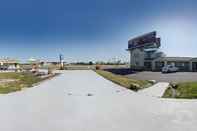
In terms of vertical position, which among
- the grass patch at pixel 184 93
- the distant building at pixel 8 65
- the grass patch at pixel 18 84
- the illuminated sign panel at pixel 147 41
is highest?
the illuminated sign panel at pixel 147 41

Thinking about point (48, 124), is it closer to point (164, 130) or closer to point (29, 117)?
point (29, 117)

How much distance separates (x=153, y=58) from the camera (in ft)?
199

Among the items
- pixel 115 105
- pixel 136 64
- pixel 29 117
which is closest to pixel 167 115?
pixel 115 105

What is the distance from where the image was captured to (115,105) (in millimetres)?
10586

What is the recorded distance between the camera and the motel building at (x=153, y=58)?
191ft

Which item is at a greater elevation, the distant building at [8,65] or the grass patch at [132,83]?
the distant building at [8,65]

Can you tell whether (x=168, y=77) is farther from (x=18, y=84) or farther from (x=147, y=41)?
(x=147, y=41)

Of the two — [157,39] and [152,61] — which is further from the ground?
[157,39]

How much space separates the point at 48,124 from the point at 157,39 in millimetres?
55076

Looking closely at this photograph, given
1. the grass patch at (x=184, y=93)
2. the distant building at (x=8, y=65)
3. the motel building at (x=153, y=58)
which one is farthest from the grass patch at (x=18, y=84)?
the distant building at (x=8, y=65)

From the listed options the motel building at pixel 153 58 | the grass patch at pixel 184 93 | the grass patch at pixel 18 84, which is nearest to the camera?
the grass patch at pixel 184 93

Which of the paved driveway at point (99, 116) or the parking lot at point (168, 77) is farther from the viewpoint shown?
the parking lot at point (168, 77)

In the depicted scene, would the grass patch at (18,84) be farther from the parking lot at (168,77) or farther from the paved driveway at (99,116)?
the parking lot at (168,77)

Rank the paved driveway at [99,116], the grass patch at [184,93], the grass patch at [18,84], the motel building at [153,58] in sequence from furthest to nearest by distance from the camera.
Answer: the motel building at [153,58] → the grass patch at [18,84] → the grass patch at [184,93] → the paved driveway at [99,116]
